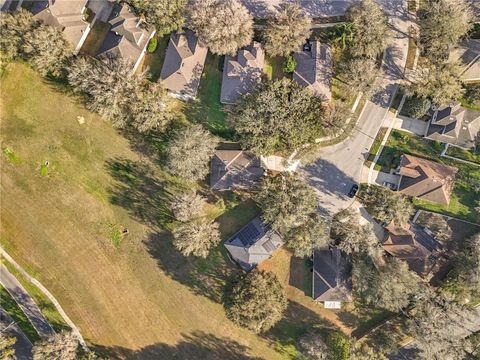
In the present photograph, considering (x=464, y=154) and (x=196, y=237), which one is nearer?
(x=196, y=237)

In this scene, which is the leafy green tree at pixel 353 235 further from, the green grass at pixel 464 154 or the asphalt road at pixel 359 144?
the green grass at pixel 464 154

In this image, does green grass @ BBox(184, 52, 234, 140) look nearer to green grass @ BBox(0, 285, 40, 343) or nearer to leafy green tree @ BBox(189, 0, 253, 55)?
leafy green tree @ BBox(189, 0, 253, 55)

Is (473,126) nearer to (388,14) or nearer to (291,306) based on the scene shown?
(388,14)

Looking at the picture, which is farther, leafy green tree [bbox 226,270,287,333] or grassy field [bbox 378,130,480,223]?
grassy field [bbox 378,130,480,223]

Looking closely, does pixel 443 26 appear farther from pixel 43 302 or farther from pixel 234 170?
pixel 43 302

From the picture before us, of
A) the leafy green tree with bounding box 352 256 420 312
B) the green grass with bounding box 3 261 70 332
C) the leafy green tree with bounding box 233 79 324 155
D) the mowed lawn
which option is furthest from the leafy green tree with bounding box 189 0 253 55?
the green grass with bounding box 3 261 70 332

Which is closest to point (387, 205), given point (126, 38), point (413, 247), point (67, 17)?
point (413, 247)
